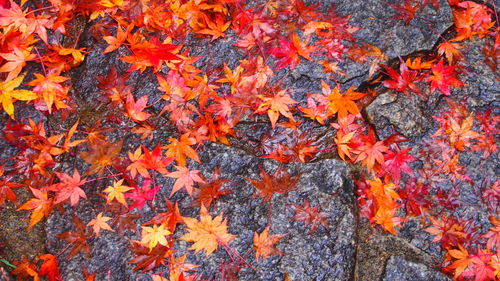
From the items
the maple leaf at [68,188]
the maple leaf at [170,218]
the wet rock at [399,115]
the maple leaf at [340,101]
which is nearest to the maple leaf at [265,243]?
the maple leaf at [170,218]

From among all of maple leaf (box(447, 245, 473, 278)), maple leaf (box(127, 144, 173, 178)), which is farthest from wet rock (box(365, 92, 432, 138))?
maple leaf (box(127, 144, 173, 178))

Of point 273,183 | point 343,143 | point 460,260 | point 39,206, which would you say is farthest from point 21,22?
point 460,260

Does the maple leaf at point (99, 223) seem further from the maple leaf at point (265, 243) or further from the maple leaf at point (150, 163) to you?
the maple leaf at point (265, 243)

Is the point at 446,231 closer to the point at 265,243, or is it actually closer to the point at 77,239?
the point at 265,243

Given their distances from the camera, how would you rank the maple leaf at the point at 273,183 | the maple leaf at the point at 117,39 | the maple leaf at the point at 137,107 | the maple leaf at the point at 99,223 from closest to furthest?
the maple leaf at the point at 99,223 < the maple leaf at the point at 273,183 < the maple leaf at the point at 137,107 < the maple leaf at the point at 117,39

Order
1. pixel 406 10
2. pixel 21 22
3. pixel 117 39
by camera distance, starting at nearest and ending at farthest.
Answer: pixel 21 22
pixel 117 39
pixel 406 10

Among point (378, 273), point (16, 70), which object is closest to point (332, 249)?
point (378, 273)
